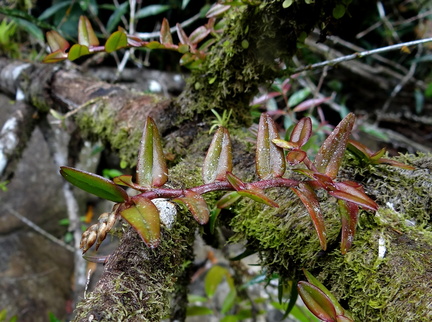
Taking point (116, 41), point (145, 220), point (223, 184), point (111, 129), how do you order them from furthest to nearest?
point (111, 129)
point (116, 41)
point (223, 184)
point (145, 220)

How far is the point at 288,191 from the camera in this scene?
679 millimetres

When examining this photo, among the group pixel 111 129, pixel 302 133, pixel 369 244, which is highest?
pixel 302 133

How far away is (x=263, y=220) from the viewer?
66cm

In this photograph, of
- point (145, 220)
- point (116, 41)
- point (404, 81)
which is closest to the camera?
point (145, 220)

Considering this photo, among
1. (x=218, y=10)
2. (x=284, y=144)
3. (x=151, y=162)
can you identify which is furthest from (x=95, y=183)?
(x=218, y=10)

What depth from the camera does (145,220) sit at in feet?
1.59

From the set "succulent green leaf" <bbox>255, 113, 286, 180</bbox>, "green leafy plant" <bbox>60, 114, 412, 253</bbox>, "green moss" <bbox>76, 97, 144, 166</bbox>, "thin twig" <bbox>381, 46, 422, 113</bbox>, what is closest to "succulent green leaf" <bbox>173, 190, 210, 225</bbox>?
"green leafy plant" <bbox>60, 114, 412, 253</bbox>

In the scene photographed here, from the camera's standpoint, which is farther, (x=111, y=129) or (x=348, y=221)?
(x=111, y=129)

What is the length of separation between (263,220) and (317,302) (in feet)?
0.59

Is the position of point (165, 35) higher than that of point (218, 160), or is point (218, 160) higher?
point (165, 35)

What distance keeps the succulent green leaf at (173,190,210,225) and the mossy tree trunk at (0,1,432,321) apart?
7 centimetres

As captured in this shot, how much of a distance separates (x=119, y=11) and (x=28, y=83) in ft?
2.53

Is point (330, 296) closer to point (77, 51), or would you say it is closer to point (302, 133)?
point (302, 133)

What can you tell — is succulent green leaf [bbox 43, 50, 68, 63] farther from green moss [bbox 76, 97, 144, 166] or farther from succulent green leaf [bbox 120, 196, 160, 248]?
succulent green leaf [bbox 120, 196, 160, 248]
